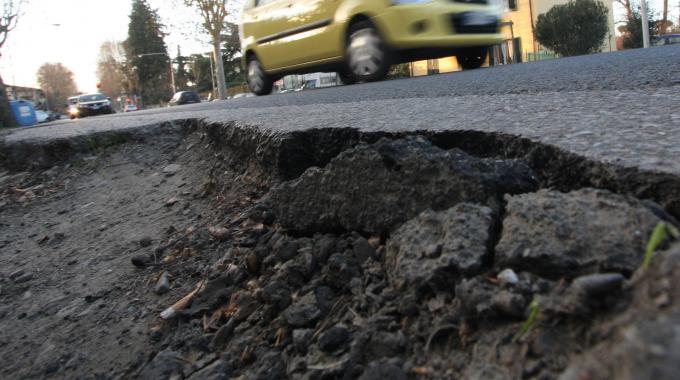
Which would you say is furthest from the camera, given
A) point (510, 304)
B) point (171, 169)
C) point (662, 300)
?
point (171, 169)

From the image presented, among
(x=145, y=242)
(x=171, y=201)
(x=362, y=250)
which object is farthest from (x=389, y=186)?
(x=171, y=201)

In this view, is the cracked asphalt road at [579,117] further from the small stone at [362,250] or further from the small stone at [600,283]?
the small stone at [362,250]

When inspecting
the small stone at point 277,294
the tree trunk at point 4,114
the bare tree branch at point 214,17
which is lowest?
the small stone at point 277,294

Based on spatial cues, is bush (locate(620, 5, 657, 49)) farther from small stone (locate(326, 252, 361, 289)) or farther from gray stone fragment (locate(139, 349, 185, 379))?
gray stone fragment (locate(139, 349, 185, 379))

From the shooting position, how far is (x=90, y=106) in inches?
1168

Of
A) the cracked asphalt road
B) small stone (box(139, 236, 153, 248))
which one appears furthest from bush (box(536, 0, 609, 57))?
small stone (box(139, 236, 153, 248))

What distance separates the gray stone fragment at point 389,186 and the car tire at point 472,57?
6.32m

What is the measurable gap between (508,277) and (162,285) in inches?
50.9

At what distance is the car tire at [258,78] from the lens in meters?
9.12

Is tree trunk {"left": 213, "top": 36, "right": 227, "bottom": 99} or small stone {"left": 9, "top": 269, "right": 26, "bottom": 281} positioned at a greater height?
tree trunk {"left": 213, "top": 36, "right": 227, "bottom": 99}

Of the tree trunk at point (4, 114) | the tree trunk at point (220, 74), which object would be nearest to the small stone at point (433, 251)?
the tree trunk at point (4, 114)

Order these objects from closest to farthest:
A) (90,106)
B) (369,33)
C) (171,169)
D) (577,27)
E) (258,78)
→ 1. (171,169)
2. (369,33)
3. (258,78)
4. (577,27)
5. (90,106)

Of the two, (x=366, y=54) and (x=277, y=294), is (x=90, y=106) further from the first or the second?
(x=277, y=294)

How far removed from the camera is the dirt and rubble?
856 millimetres
